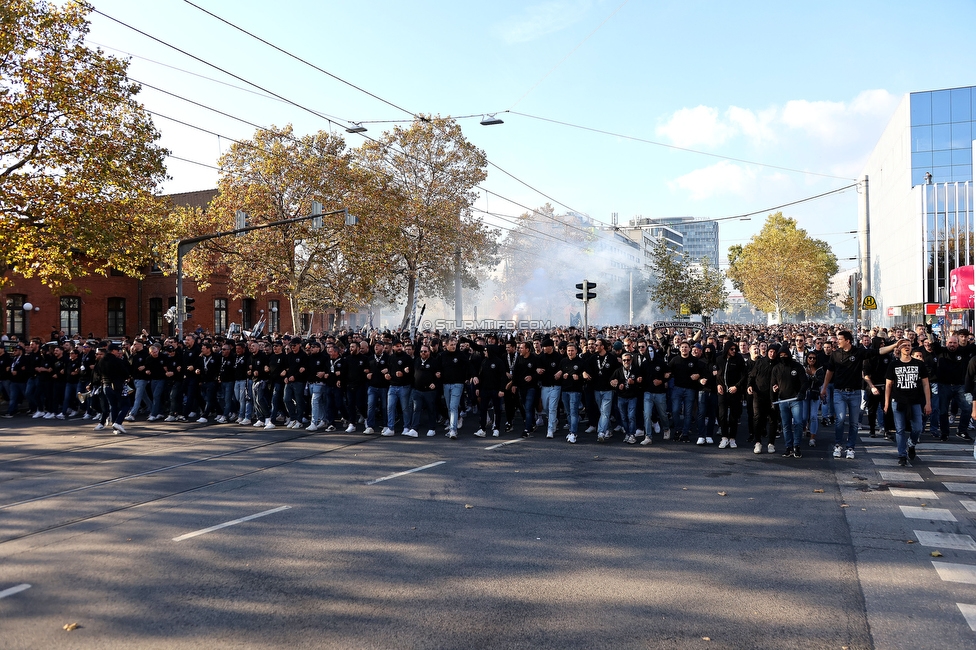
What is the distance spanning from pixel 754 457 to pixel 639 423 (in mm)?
2522

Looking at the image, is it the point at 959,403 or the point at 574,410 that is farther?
the point at 959,403

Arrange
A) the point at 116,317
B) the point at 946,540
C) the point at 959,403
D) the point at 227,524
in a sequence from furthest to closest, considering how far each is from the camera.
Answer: the point at 116,317, the point at 959,403, the point at 227,524, the point at 946,540

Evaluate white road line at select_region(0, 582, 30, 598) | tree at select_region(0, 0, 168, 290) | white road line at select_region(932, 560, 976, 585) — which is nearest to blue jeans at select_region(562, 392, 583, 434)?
white road line at select_region(932, 560, 976, 585)

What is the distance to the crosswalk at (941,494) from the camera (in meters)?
5.76

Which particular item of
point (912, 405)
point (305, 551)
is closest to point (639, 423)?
point (912, 405)

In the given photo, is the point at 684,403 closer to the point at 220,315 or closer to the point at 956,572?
the point at 956,572

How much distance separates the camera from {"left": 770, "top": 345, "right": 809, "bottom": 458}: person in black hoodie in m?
10.8

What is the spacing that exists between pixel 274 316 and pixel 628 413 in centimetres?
4332

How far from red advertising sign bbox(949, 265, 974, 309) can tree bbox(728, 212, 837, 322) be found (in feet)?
159

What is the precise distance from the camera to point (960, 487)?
867 centimetres

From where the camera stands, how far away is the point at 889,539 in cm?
656

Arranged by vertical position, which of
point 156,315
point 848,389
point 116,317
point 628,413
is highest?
point 156,315

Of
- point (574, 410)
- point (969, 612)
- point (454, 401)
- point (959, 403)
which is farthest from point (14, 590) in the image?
point (959, 403)

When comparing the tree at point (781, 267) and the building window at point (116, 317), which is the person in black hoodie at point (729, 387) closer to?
the building window at point (116, 317)
